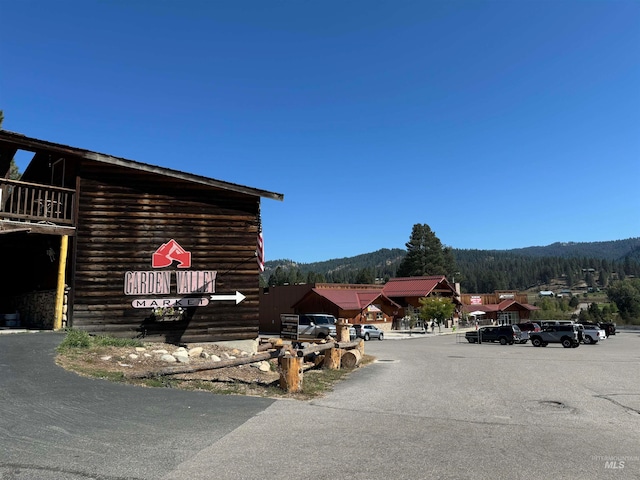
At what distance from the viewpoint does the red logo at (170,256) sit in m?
16.0

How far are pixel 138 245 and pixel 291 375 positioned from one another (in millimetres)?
8230

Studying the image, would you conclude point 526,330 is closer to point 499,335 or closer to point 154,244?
point 499,335

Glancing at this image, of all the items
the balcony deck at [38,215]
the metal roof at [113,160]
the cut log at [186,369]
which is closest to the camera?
the cut log at [186,369]

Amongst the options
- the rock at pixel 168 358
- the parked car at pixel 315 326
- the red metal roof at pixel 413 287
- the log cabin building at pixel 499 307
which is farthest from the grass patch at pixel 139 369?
the log cabin building at pixel 499 307

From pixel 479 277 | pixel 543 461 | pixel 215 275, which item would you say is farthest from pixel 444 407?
pixel 479 277

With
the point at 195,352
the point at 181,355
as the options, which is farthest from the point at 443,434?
the point at 195,352

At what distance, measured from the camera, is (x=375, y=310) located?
52.7 metres

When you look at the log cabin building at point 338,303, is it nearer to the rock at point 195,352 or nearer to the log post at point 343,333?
the log post at point 343,333

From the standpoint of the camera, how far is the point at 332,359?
15562mm

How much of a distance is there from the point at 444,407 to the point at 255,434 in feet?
14.9

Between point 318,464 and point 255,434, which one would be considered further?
point 255,434

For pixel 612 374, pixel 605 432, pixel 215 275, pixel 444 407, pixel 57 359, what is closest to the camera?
pixel 605 432

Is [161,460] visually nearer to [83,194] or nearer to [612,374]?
[83,194]

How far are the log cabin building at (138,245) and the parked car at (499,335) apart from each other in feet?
80.2
